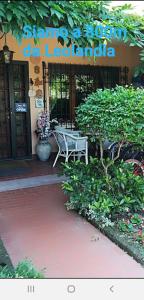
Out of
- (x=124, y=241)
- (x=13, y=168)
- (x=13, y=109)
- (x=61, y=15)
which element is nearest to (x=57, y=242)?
(x=124, y=241)

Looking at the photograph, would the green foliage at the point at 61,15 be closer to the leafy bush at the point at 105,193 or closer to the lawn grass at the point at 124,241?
the leafy bush at the point at 105,193

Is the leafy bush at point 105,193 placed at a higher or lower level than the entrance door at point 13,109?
lower

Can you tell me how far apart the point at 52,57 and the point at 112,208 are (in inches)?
163

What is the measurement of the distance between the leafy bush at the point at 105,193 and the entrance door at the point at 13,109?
2867mm

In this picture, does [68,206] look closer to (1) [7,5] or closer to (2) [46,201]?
(2) [46,201]

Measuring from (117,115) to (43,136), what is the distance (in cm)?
332

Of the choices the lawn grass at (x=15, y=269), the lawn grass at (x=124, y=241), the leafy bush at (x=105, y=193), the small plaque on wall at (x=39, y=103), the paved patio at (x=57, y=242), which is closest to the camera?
the lawn grass at (x=15, y=269)

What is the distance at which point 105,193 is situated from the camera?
9.83 ft

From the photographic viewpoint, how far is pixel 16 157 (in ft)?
19.3

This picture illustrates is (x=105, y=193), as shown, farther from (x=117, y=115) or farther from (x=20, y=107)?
(x=20, y=107)

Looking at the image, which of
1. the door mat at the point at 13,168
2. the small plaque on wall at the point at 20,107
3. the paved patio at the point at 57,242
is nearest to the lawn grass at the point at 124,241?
the paved patio at the point at 57,242

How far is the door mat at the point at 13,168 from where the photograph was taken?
4.79 meters

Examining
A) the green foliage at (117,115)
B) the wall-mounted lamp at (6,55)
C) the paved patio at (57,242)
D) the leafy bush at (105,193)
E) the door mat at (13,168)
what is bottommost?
the paved patio at (57,242)
